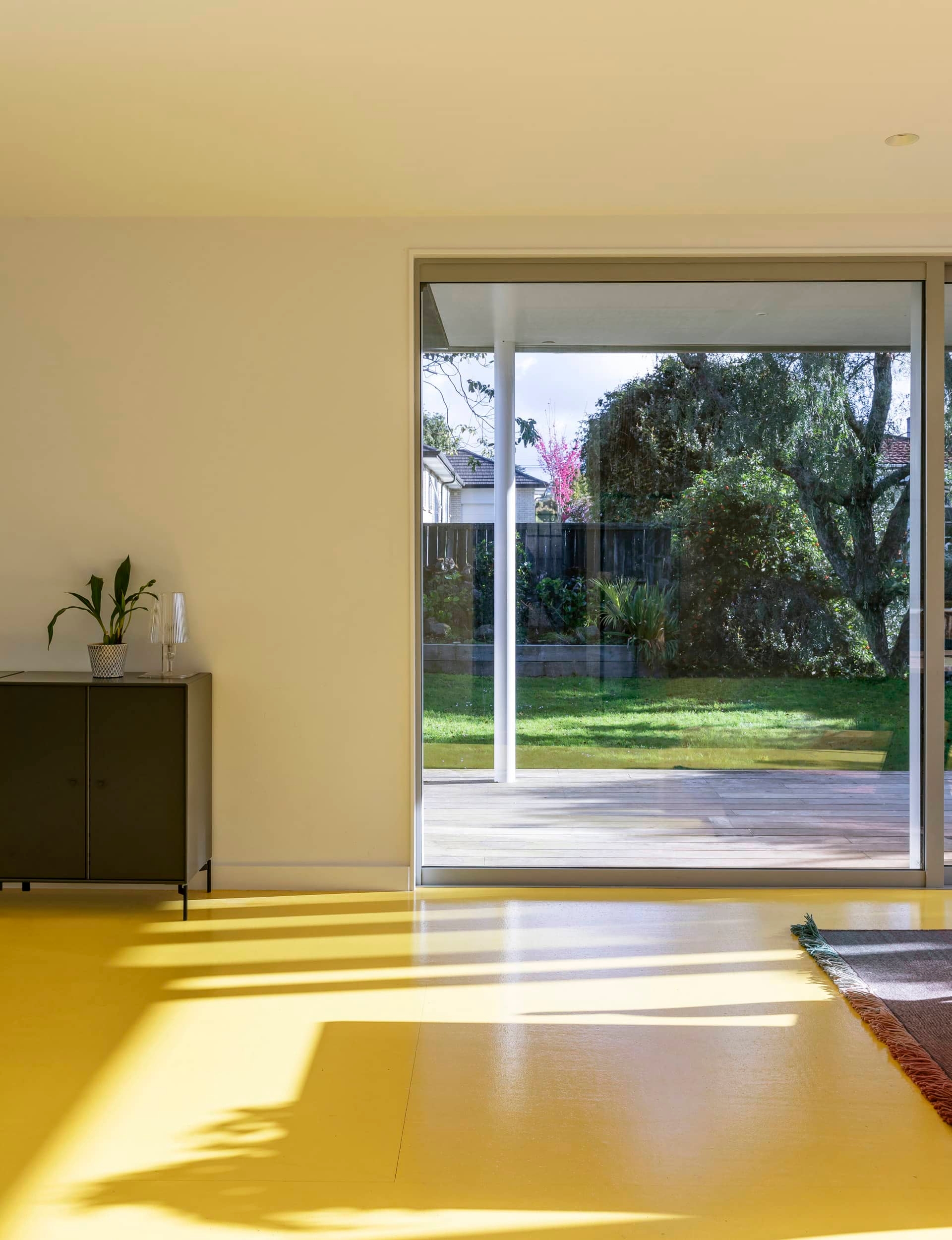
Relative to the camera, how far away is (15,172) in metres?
3.93

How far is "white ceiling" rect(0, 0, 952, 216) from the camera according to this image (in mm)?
2840

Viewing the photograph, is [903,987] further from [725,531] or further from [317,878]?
[317,878]

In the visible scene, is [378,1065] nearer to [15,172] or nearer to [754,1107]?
[754,1107]

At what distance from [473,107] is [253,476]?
176 cm

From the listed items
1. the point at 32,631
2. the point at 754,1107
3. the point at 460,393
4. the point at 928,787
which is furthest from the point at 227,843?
the point at 928,787

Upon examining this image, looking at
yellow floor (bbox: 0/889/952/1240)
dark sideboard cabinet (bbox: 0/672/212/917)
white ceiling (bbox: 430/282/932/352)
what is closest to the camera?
yellow floor (bbox: 0/889/952/1240)

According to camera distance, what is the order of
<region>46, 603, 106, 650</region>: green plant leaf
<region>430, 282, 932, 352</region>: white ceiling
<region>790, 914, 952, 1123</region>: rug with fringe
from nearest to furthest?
<region>790, 914, 952, 1123</region>: rug with fringe
<region>46, 603, 106, 650</region>: green plant leaf
<region>430, 282, 932, 352</region>: white ceiling

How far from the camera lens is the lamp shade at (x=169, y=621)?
4207mm

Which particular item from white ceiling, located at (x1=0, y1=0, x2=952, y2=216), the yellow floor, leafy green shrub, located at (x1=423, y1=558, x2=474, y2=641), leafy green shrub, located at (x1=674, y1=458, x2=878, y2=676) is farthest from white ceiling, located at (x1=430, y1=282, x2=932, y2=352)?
the yellow floor

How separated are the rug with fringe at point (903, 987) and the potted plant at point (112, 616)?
279 cm

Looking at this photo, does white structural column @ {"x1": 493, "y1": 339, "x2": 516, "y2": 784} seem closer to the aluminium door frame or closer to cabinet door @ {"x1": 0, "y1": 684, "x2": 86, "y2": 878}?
the aluminium door frame

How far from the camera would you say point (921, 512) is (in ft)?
14.8

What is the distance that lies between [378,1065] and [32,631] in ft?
8.43

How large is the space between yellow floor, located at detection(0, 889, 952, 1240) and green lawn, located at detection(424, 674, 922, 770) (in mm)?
728
